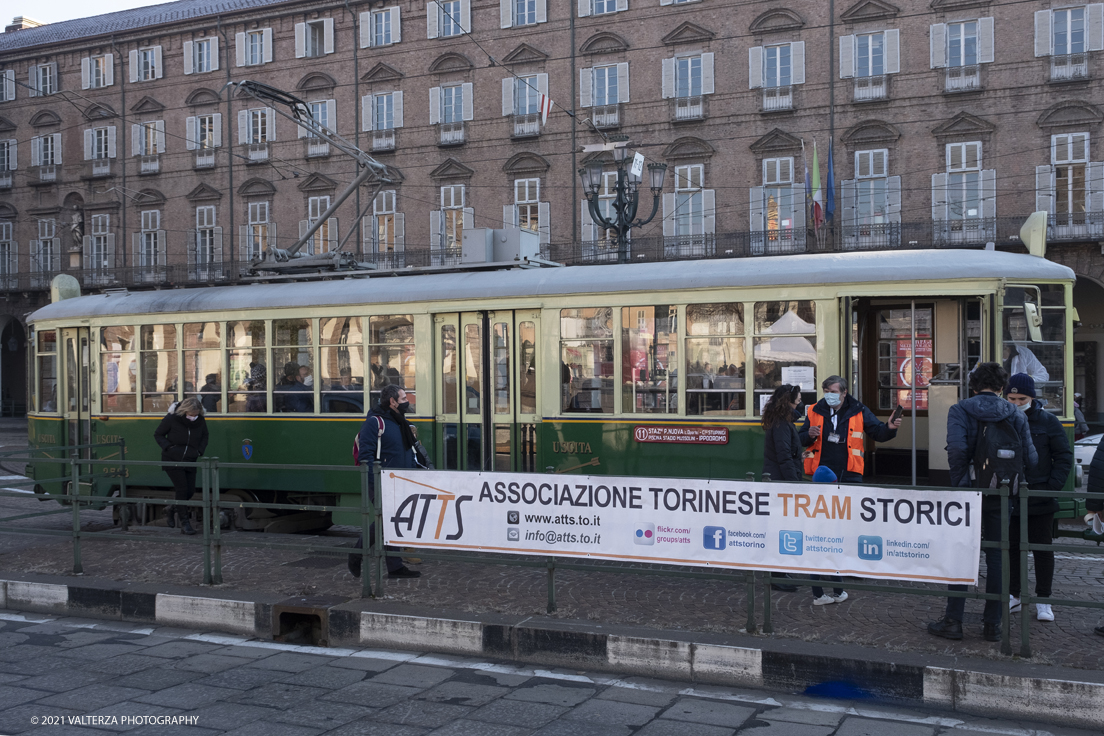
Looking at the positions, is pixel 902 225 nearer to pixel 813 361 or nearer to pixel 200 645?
pixel 813 361

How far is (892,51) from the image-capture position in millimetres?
28516

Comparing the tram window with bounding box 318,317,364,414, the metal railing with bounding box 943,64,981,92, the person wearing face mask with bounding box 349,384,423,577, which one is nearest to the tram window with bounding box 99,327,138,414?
the tram window with bounding box 318,317,364,414

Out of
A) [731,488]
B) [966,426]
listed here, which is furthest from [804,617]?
[966,426]

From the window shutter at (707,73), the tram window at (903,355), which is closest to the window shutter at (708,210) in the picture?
the window shutter at (707,73)

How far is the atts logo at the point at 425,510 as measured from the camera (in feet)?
24.1

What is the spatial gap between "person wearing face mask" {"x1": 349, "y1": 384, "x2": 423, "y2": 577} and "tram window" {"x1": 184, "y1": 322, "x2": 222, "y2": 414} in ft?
13.9

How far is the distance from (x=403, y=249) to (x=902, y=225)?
15949mm

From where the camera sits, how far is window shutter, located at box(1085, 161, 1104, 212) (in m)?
27.0

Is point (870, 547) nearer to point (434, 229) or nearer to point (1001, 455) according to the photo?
point (1001, 455)

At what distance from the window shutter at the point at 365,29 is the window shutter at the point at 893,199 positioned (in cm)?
1787

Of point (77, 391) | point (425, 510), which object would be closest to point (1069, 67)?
point (77, 391)

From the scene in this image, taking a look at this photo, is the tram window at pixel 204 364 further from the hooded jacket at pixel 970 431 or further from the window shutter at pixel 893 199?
the window shutter at pixel 893 199

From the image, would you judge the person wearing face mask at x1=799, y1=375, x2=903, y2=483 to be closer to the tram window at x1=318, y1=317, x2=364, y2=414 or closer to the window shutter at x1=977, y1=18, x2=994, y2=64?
the tram window at x1=318, y1=317, x2=364, y2=414

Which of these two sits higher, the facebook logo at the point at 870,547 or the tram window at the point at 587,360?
the tram window at the point at 587,360
